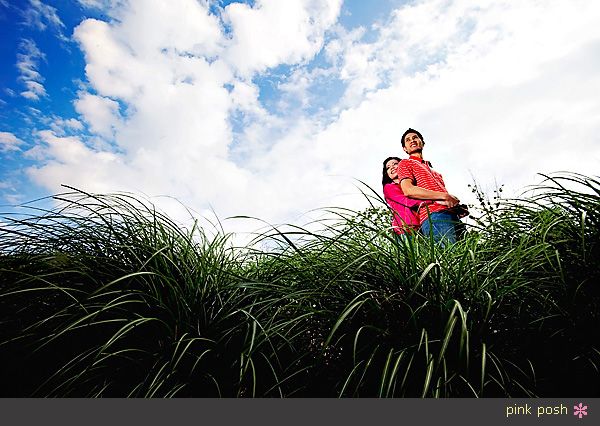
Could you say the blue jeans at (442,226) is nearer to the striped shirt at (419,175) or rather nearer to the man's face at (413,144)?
the striped shirt at (419,175)

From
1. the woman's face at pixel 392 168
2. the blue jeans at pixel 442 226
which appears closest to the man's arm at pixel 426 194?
the blue jeans at pixel 442 226

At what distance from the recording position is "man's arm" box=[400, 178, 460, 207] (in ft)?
11.6

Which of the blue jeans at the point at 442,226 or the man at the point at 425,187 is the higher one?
the man at the point at 425,187

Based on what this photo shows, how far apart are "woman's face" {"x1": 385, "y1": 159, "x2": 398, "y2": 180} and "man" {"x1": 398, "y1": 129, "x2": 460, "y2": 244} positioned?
0.55 feet

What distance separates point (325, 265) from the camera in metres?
2.25

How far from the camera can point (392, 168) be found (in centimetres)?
430

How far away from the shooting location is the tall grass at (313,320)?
6.08 feet

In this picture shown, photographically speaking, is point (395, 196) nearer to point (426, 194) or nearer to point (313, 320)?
point (426, 194)

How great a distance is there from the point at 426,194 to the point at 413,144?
773 millimetres
